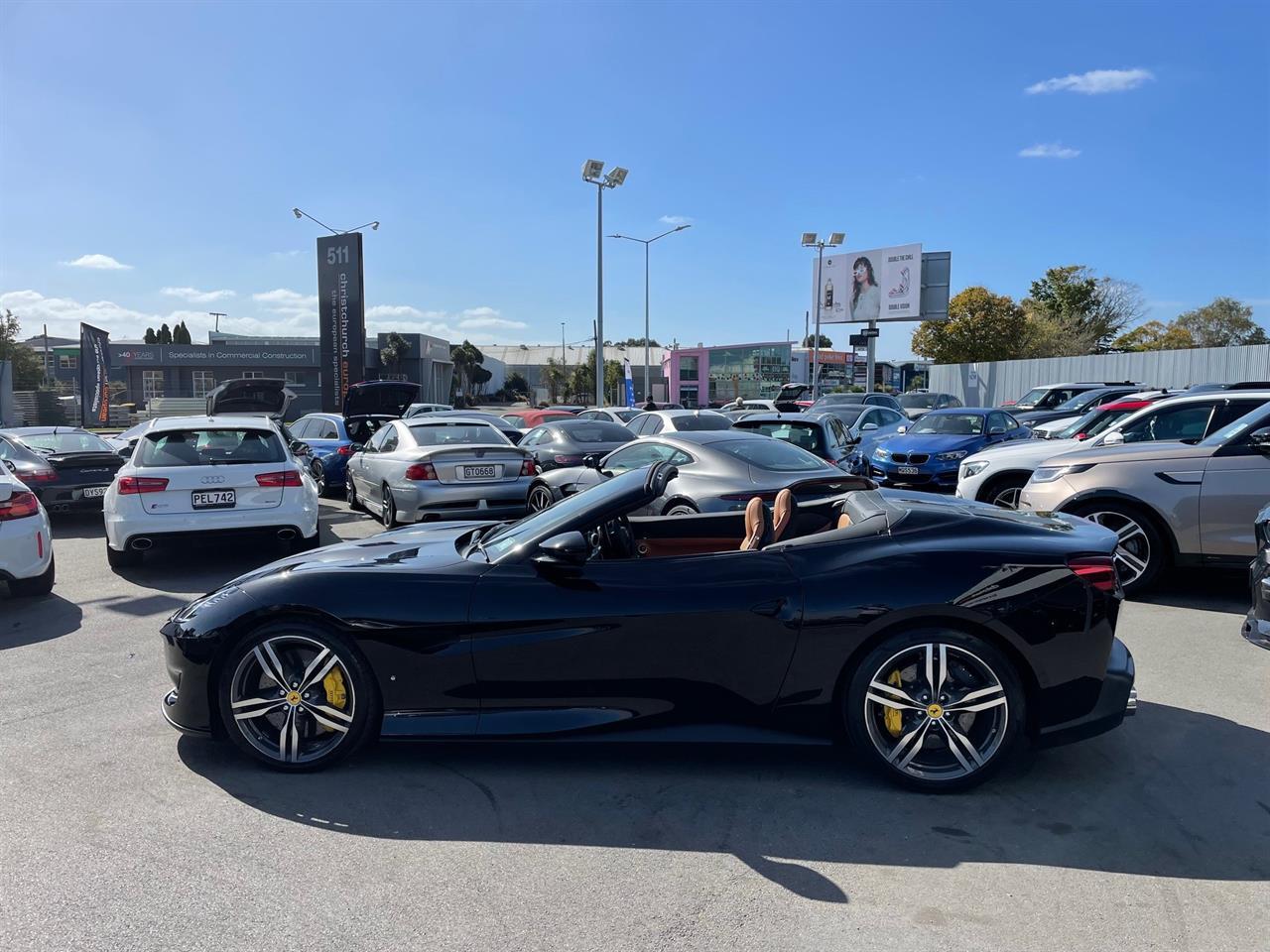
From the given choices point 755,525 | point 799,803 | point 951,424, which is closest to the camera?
point 799,803

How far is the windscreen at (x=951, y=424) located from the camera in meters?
15.6

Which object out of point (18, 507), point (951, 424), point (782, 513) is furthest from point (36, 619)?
point (951, 424)

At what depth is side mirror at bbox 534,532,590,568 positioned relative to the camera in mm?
3621

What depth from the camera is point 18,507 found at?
6762 millimetres

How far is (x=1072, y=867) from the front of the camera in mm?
3066

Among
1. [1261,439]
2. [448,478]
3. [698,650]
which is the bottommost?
[698,650]

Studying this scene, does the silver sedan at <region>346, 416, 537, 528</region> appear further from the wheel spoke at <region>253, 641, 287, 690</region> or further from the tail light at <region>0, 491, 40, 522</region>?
the wheel spoke at <region>253, 641, 287, 690</region>

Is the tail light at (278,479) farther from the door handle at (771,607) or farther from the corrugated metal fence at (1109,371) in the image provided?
the corrugated metal fence at (1109,371)

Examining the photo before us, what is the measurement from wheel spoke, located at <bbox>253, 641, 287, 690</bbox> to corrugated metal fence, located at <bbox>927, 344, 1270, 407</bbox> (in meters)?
27.6

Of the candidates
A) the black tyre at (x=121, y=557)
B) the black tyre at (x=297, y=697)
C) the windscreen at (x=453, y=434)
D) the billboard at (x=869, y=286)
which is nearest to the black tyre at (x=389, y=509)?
the windscreen at (x=453, y=434)

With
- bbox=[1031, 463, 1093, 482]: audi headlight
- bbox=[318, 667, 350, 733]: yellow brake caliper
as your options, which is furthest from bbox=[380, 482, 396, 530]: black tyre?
bbox=[1031, 463, 1093, 482]: audi headlight

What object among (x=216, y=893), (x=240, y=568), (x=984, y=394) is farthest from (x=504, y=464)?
(x=984, y=394)

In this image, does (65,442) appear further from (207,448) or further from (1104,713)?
(1104,713)

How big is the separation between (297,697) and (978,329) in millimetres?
55187
